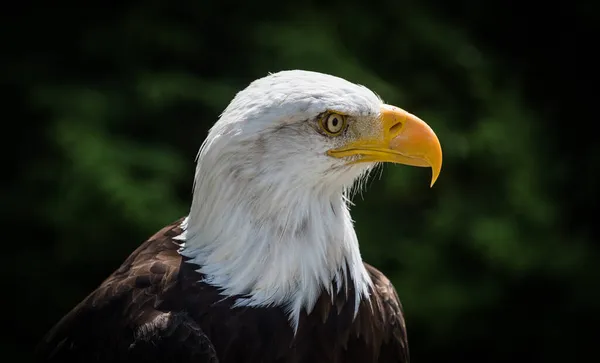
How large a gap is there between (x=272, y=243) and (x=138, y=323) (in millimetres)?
509

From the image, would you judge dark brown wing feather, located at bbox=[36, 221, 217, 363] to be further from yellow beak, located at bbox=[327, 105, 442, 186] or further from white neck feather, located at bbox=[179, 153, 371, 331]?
yellow beak, located at bbox=[327, 105, 442, 186]

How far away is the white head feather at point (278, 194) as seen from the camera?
2.78 metres

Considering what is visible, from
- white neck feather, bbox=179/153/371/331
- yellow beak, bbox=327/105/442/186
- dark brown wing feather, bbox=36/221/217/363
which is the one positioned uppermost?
yellow beak, bbox=327/105/442/186

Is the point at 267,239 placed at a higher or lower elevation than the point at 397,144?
lower

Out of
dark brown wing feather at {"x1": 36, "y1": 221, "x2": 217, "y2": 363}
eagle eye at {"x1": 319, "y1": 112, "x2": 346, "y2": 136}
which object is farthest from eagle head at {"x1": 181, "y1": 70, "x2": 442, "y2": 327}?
dark brown wing feather at {"x1": 36, "y1": 221, "x2": 217, "y2": 363}

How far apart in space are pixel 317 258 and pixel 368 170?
0.40 metres

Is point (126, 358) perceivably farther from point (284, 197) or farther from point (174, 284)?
point (284, 197)

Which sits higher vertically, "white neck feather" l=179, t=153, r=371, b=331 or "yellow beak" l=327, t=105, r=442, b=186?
"yellow beak" l=327, t=105, r=442, b=186

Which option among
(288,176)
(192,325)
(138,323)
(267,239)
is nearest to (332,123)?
(288,176)

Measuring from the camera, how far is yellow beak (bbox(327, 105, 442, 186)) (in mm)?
2859

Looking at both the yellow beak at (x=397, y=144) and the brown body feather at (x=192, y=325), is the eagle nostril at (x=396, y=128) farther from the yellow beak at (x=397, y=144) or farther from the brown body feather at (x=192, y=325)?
the brown body feather at (x=192, y=325)

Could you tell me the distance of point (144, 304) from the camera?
2.95 metres

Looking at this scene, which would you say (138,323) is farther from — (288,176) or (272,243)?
(288,176)

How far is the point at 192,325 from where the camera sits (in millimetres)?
2855
